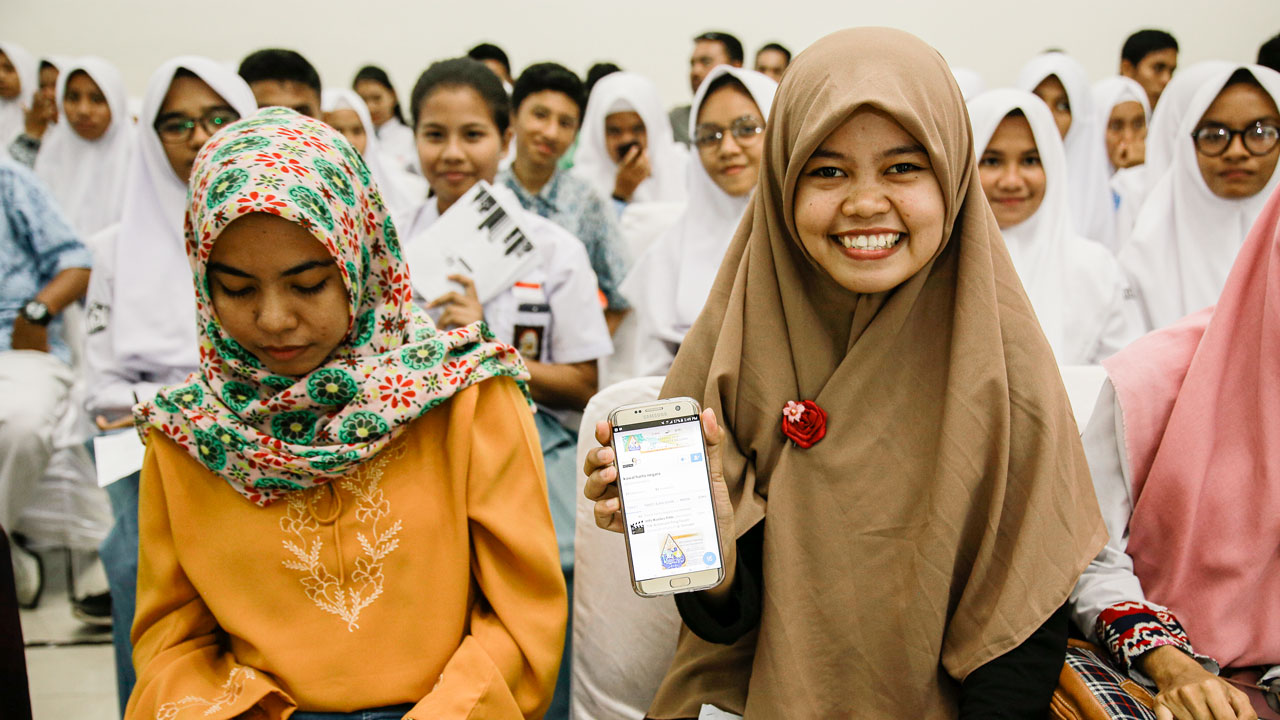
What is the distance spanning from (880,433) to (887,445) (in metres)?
0.02

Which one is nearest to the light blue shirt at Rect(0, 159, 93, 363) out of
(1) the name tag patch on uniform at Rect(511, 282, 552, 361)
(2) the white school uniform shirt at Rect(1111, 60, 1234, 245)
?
(1) the name tag patch on uniform at Rect(511, 282, 552, 361)

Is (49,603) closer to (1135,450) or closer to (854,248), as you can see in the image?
(854,248)

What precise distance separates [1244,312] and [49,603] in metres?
3.42

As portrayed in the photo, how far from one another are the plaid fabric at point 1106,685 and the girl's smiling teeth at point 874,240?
63 centimetres

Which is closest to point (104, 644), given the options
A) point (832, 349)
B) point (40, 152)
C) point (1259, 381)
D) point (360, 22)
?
point (832, 349)

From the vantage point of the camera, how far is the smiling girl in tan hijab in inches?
44.4

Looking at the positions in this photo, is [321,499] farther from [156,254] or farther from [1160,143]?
[1160,143]

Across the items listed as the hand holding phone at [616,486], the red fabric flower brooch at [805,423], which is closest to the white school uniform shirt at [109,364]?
the hand holding phone at [616,486]

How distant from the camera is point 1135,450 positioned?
1.41 m

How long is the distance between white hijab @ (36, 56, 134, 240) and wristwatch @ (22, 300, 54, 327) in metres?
1.92

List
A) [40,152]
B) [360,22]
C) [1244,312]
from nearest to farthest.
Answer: [1244,312], [40,152], [360,22]

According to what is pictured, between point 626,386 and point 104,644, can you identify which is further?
point 104,644

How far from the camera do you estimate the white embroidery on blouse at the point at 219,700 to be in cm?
119

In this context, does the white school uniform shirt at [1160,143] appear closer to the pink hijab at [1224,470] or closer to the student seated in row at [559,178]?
the student seated in row at [559,178]
